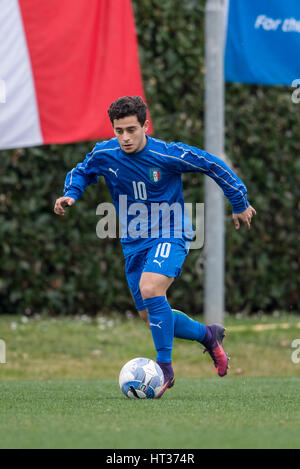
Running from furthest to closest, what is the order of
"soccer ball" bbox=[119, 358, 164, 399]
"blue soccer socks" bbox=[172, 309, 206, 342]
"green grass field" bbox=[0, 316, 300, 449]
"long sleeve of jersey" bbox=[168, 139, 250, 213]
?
"blue soccer socks" bbox=[172, 309, 206, 342]
"long sleeve of jersey" bbox=[168, 139, 250, 213]
"soccer ball" bbox=[119, 358, 164, 399]
"green grass field" bbox=[0, 316, 300, 449]

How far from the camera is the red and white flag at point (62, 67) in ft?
29.5

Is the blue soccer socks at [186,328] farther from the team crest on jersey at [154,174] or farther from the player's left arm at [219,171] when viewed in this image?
the team crest on jersey at [154,174]

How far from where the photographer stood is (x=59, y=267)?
10156mm

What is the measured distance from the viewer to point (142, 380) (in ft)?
19.1

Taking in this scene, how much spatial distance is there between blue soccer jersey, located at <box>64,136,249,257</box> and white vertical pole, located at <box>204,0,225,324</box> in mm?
3227

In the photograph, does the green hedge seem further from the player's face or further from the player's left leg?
the player's left leg

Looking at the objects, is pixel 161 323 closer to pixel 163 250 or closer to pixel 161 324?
pixel 161 324

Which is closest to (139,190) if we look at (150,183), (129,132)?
(150,183)

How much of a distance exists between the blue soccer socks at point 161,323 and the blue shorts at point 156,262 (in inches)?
7.8

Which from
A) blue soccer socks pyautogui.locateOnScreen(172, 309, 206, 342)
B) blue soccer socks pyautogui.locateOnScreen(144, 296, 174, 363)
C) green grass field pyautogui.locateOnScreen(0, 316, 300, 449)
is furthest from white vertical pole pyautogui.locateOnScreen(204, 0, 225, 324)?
blue soccer socks pyautogui.locateOnScreen(144, 296, 174, 363)

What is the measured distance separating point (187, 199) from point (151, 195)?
14.1 feet

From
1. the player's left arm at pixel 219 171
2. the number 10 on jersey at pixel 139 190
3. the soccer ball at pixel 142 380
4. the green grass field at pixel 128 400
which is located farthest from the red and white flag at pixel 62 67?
the soccer ball at pixel 142 380

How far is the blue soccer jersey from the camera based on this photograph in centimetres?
625

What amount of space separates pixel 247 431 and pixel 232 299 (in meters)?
6.76
